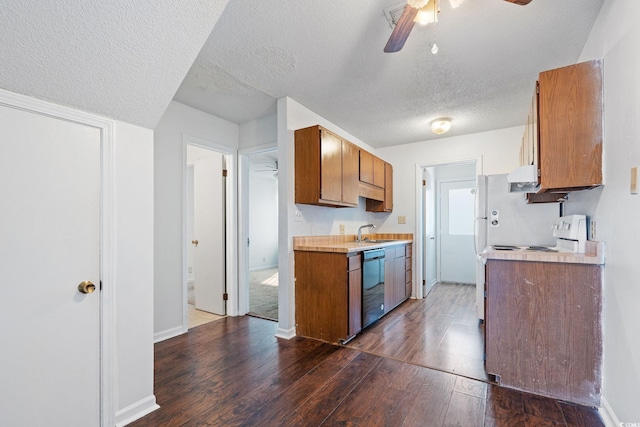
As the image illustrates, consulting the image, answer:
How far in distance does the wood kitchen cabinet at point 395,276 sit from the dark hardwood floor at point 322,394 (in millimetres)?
1189

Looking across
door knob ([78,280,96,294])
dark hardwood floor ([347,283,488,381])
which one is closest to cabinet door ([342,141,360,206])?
dark hardwood floor ([347,283,488,381])

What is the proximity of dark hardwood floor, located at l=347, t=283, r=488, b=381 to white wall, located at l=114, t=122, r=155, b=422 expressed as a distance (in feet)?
5.72

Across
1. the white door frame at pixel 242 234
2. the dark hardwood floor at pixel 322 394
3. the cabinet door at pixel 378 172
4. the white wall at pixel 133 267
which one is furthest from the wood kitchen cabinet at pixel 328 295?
the cabinet door at pixel 378 172

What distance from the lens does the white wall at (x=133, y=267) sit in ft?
5.37

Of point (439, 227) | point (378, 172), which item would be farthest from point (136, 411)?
point (439, 227)

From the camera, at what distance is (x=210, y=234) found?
383 cm

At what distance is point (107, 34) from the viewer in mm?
1296

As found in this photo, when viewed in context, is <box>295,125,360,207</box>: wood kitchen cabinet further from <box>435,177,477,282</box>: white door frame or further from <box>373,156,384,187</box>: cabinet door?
<box>435,177,477,282</box>: white door frame

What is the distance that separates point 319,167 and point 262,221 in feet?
16.8

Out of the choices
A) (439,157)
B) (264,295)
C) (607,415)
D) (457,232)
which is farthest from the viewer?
(457,232)

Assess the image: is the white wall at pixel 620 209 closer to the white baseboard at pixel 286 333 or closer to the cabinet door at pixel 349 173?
the cabinet door at pixel 349 173

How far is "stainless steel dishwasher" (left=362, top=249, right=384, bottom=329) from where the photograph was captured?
3.01 metres

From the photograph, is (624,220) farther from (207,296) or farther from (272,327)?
(207,296)

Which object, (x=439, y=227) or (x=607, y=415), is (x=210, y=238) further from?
(x=439, y=227)
